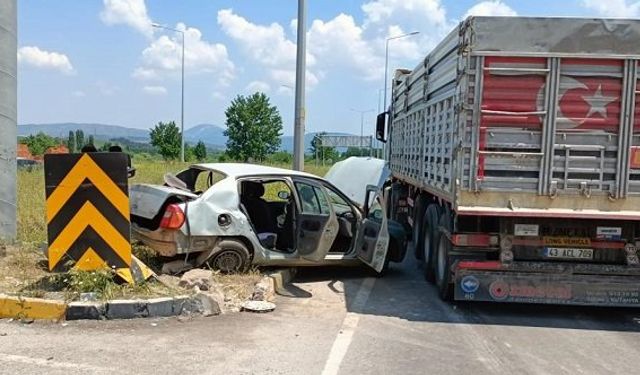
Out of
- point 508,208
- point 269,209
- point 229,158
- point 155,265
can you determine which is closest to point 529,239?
point 508,208

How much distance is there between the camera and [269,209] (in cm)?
868

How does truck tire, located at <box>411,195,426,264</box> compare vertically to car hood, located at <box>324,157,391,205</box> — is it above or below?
below

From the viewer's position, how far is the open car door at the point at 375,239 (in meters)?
7.93

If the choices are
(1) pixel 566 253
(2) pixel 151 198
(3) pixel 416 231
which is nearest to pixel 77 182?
(2) pixel 151 198

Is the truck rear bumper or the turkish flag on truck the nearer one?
the turkish flag on truck

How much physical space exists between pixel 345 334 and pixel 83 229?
2.79m

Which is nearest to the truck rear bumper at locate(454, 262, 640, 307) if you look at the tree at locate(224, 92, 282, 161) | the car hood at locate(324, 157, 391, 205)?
the car hood at locate(324, 157, 391, 205)

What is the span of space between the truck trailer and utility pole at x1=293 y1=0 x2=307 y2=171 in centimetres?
582

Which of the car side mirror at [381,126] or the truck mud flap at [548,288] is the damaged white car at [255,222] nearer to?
the truck mud flap at [548,288]

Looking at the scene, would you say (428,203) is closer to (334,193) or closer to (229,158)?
(334,193)

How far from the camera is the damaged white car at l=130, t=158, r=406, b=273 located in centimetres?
716

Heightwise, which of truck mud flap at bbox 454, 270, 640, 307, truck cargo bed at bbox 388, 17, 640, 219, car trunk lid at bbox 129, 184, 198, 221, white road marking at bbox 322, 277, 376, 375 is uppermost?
truck cargo bed at bbox 388, 17, 640, 219

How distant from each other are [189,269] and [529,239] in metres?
3.84

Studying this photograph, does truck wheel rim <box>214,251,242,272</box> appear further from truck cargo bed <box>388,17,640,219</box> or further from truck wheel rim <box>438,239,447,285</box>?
truck cargo bed <box>388,17,640,219</box>
